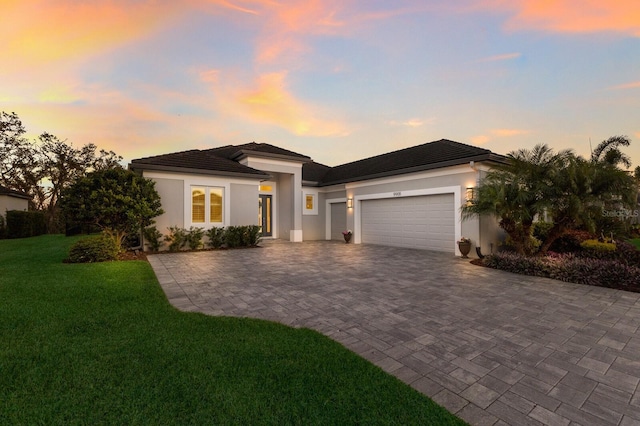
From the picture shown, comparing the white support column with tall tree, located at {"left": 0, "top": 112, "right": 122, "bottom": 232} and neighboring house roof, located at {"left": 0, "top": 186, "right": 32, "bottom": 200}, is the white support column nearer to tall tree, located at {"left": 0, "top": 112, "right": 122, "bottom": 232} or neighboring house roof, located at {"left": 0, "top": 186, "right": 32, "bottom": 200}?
tall tree, located at {"left": 0, "top": 112, "right": 122, "bottom": 232}

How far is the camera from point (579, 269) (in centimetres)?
617

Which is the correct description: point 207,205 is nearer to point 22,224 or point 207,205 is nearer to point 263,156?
point 263,156

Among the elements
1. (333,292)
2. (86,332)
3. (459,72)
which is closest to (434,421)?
(333,292)

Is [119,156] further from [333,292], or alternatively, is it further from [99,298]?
[333,292]

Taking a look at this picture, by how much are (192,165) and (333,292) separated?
29.4ft

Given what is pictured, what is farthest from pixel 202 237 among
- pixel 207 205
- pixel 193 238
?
pixel 207 205

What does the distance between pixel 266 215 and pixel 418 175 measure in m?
8.74

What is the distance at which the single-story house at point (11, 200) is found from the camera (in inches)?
744

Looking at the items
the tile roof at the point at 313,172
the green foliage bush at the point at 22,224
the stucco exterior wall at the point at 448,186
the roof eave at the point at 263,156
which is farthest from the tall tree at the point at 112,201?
the green foliage bush at the point at 22,224

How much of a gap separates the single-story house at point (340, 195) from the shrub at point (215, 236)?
0.43 metres

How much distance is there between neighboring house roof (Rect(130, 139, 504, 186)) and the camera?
403 inches

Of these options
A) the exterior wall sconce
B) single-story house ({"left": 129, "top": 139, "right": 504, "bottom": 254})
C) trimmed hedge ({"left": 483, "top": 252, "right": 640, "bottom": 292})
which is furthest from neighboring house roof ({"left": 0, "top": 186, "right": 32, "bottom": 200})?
trimmed hedge ({"left": 483, "top": 252, "right": 640, "bottom": 292})

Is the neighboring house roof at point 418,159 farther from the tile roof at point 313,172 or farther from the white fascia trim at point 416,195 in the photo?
the white fascia trim at point 416,195

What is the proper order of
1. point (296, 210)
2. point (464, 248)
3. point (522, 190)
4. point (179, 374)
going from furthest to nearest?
point (296, 210) < point (464, 248) < point (522, 190) < point (179, 374)
